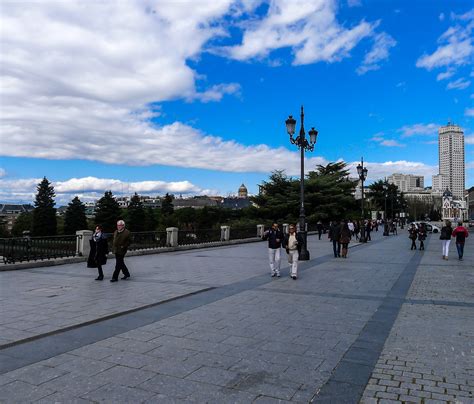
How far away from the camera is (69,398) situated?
12.7 feet

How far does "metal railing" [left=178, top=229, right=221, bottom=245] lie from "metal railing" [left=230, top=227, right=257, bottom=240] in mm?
1928

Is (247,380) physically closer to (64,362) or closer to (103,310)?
(64,362)

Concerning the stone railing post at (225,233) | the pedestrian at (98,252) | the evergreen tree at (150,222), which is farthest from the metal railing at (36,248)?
the evergreen tree at (150,222)

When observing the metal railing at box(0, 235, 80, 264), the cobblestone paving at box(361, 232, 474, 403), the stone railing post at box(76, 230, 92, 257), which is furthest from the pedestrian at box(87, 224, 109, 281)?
the cobblestone paving at box(361, 232, 474, 403)

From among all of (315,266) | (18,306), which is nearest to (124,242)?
(18,306)

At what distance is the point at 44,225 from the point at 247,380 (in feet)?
251

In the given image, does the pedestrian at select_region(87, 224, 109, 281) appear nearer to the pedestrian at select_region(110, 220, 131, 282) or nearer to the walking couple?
the pedestrian at select_region(110, 220, 131, 282)

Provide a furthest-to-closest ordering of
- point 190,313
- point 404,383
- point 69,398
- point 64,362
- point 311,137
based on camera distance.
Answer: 1. point 311,137
2. point 190,313
3. point 64,362
4. point 404,383
5. point 69,398

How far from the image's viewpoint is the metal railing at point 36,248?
1380 centimetres

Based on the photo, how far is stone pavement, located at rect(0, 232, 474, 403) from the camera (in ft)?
13.5

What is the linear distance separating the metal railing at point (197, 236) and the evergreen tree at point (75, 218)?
55185 millimetres

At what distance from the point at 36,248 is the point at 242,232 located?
16.8m

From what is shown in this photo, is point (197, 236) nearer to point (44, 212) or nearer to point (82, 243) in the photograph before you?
point (82, 243)

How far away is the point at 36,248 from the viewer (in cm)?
1465
